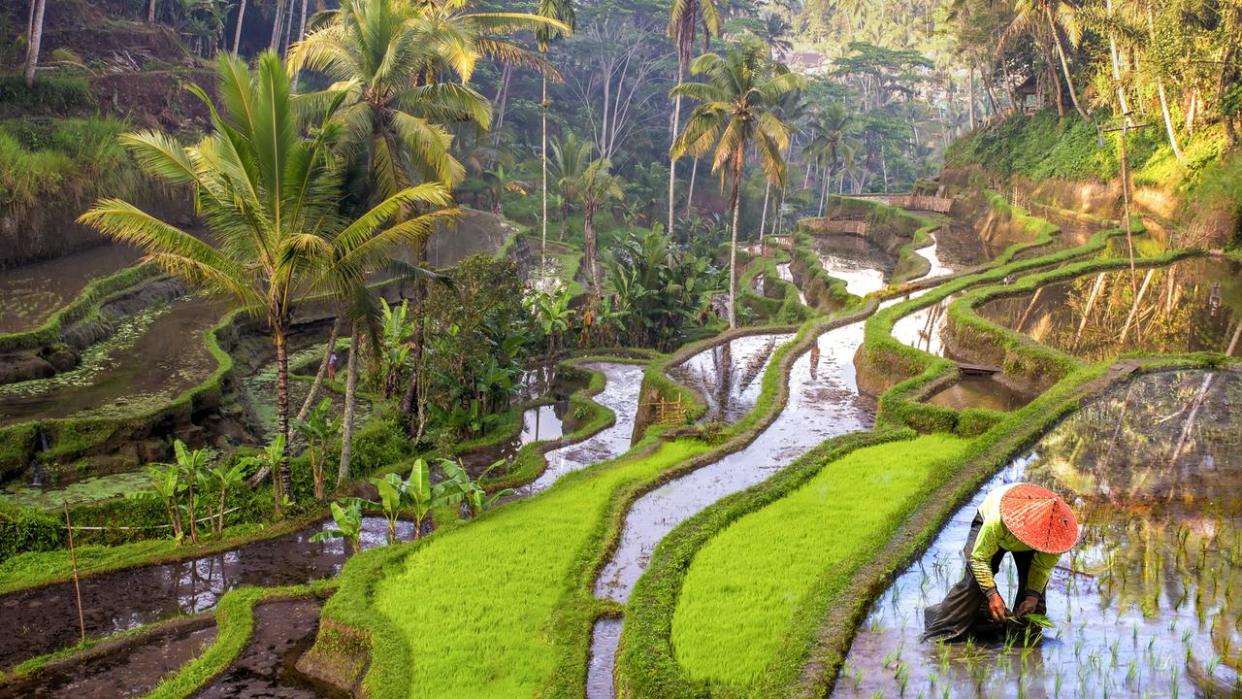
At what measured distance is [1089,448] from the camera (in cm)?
1429

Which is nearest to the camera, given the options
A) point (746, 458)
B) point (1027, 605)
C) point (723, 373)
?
point (1027, 605)

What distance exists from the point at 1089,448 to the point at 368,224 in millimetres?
11147

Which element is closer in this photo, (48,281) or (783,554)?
(783,554)

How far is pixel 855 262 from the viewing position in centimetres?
4541

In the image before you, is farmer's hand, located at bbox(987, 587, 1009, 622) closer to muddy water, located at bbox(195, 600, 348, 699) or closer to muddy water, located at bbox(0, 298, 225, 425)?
muddy water, located at bbox(195, 600, 348, 699)

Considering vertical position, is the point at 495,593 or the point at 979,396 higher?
the point at 979,396

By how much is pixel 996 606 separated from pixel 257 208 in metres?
11.4

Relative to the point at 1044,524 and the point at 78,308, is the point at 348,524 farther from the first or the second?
the point at 78,308

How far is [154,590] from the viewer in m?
13.9

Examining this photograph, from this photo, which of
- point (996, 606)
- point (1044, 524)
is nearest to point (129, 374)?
point (996, 606)

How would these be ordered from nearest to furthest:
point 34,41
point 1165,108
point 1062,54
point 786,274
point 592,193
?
point 34,41, point 1165,108, point 592,193, point 1062,54, point 786,274

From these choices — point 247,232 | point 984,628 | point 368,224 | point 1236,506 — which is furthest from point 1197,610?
point 247,232

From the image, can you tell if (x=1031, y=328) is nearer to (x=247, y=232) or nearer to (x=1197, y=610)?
(x=1197, y=610)

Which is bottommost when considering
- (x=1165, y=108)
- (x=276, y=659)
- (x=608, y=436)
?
(x=276, y=659)
